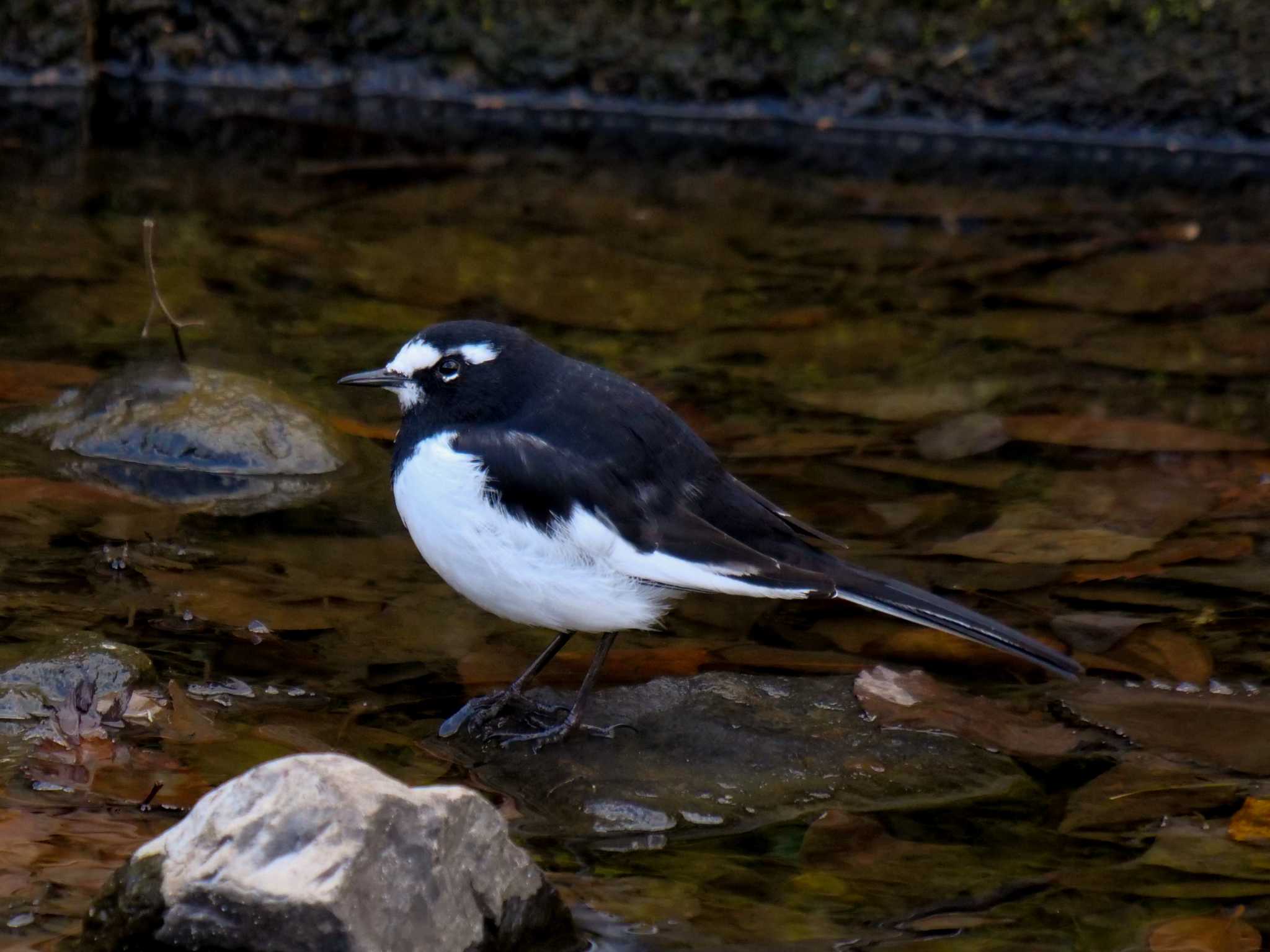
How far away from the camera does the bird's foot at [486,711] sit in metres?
4.07

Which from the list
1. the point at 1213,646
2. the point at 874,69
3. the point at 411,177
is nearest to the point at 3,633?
the point at 1213,646

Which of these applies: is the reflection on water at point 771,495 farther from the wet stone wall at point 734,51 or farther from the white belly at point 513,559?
the wet stone wall at point 734,51

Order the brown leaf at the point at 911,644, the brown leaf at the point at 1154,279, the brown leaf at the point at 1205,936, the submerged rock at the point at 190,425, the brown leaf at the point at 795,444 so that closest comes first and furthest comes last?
the brown leaf at the point at 1205,936, the brown leaf at the point at 911,644, the submerged rock at the point at 190,425, the brown leaf at the point at 795,444, the brown leaf at the point at 1154,279

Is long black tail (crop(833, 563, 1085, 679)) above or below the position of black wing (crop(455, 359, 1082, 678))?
below

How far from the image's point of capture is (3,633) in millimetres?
4223

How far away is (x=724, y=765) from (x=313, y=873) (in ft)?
4.60

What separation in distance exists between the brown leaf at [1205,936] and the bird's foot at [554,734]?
1367 mm

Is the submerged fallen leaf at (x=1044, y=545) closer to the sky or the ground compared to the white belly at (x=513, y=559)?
closer to the ground

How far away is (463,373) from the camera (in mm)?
4211

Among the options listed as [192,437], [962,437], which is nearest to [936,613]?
[962,437]

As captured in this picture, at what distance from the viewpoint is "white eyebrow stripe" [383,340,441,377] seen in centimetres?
421

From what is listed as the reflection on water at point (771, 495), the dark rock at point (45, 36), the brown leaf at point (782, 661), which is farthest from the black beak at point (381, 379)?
the dark rock at point (45, 36)

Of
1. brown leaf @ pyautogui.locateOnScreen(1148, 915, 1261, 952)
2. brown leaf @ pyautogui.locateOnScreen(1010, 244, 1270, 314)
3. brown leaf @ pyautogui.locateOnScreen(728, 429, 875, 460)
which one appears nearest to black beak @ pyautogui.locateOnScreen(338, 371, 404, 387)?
brown leaf @ pyautogui.locateOnScreen(728, 429, 875, 460)

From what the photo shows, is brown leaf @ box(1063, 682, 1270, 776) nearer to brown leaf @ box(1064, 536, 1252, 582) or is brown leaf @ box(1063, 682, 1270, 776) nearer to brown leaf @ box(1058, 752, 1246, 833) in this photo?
brown leaf @ box(1058, 752, 1246, 833)
